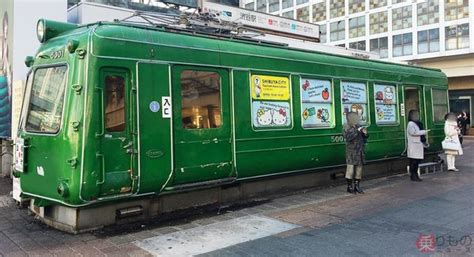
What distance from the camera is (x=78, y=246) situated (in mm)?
5422

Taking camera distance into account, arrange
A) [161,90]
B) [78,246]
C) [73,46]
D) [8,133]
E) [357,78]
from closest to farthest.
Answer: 1. [78,246]
2. [73,46]
3. [161,90]
4. [357,78]
5. [8,133]

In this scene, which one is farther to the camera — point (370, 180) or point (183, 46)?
point (370, 180)

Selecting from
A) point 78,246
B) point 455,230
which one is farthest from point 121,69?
point 455,230

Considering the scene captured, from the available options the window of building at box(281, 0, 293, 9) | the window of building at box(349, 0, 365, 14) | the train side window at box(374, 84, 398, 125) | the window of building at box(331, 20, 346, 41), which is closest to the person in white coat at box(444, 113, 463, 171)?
the train side window at box(374, 84, 398, 125)

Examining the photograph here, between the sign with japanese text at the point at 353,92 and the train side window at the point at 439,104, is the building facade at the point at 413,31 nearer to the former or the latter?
the train side window at the point at 439,104

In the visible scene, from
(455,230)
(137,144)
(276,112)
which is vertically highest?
(276,112)

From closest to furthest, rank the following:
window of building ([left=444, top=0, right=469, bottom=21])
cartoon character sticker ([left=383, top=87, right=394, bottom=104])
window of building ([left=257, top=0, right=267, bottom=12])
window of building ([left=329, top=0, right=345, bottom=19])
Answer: cartoon character sticker ([left=383, top=87, right=394, bottom=104]), window of building ([left=444, top=0, right=469, bottom=21]), window of building ([left=329, top=0, right=345, bottom=19]), window of building ([left=257, top=0, right=267, bottom=12])

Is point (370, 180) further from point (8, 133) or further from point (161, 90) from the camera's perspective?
point (8, 133)

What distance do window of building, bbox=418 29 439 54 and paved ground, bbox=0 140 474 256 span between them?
2758 cm

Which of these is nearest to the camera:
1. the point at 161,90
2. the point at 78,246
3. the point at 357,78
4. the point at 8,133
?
the point at 78,246

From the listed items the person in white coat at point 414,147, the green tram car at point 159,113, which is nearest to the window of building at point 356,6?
the person in white coat at point 414,147

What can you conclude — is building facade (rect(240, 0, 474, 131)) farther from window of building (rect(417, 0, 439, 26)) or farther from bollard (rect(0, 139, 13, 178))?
bollard (rect(0, 139, 13, 178))

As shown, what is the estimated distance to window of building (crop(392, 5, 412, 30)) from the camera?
34469 mm

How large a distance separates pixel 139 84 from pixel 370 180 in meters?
6.40
